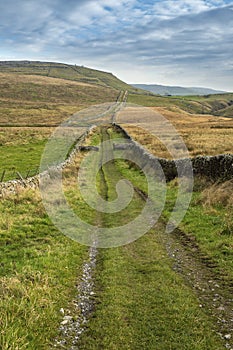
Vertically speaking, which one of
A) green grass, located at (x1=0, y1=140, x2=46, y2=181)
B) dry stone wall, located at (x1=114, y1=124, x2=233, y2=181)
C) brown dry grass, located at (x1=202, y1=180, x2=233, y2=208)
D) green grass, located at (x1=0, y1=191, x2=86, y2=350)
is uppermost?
dry stone wall, located at (x1=114, y1=124, x2=233, y2=181)

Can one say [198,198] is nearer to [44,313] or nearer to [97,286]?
[97,286]

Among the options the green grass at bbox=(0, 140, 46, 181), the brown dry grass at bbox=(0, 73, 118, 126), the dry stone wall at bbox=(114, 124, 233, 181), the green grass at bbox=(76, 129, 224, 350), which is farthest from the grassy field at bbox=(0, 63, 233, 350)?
the brown dry grass at bbox=(0, 73, 118, 126)

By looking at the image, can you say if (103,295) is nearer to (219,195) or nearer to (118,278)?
(118,278)

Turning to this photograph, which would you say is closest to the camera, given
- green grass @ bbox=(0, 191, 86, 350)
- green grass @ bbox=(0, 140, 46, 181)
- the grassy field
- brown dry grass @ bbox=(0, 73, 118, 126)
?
green grass @ bbox=(0, 191, 86, 350)

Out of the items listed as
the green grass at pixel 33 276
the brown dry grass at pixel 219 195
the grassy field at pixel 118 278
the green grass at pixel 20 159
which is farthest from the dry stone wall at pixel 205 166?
the green grass at pixel 33 276

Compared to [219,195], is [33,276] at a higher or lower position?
lower

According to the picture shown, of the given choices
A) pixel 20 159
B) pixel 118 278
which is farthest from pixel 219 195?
pixel 20 159

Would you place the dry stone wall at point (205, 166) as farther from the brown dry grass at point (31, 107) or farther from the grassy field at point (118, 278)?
the brown dry grass at point (31, 107)

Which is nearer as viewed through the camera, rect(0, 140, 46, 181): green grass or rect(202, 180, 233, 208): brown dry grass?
rect(202, 180, 233, 208): brown dry grass

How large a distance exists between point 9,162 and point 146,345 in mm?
31813

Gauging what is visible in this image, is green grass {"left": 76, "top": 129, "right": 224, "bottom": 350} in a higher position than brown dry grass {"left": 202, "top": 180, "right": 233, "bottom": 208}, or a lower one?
lower

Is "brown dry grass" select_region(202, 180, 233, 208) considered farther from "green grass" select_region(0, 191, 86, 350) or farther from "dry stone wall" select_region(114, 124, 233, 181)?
"green grass" select_region(0, 191, 86, 350)

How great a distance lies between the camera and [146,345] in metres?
8.34

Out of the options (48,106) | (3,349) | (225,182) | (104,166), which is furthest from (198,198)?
(48,106)
